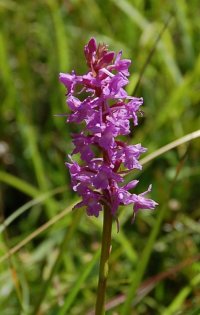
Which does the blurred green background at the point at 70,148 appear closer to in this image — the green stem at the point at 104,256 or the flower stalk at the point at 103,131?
the green stem at the point at 104,256

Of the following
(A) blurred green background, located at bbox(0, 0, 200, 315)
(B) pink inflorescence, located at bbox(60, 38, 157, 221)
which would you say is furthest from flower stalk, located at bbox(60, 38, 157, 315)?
(A) blurred green background, located at bbox(0, 0, 200, 315)

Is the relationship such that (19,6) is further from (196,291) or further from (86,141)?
(86,141)

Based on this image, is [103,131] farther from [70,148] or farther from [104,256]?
[70,148]

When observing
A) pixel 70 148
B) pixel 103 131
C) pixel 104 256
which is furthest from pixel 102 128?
pixel 70 148

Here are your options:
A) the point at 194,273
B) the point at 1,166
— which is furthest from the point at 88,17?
the point at 194,273

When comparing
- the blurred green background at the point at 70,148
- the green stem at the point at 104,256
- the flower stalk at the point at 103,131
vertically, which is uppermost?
the flower stalk at the point at 103,131

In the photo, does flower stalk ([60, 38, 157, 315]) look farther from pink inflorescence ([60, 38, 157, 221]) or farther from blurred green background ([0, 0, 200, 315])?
blurred green background ([0, 0, 200, 315])

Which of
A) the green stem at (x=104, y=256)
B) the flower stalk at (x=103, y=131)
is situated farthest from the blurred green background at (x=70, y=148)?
the flower stalk at (x=103, y=131)
